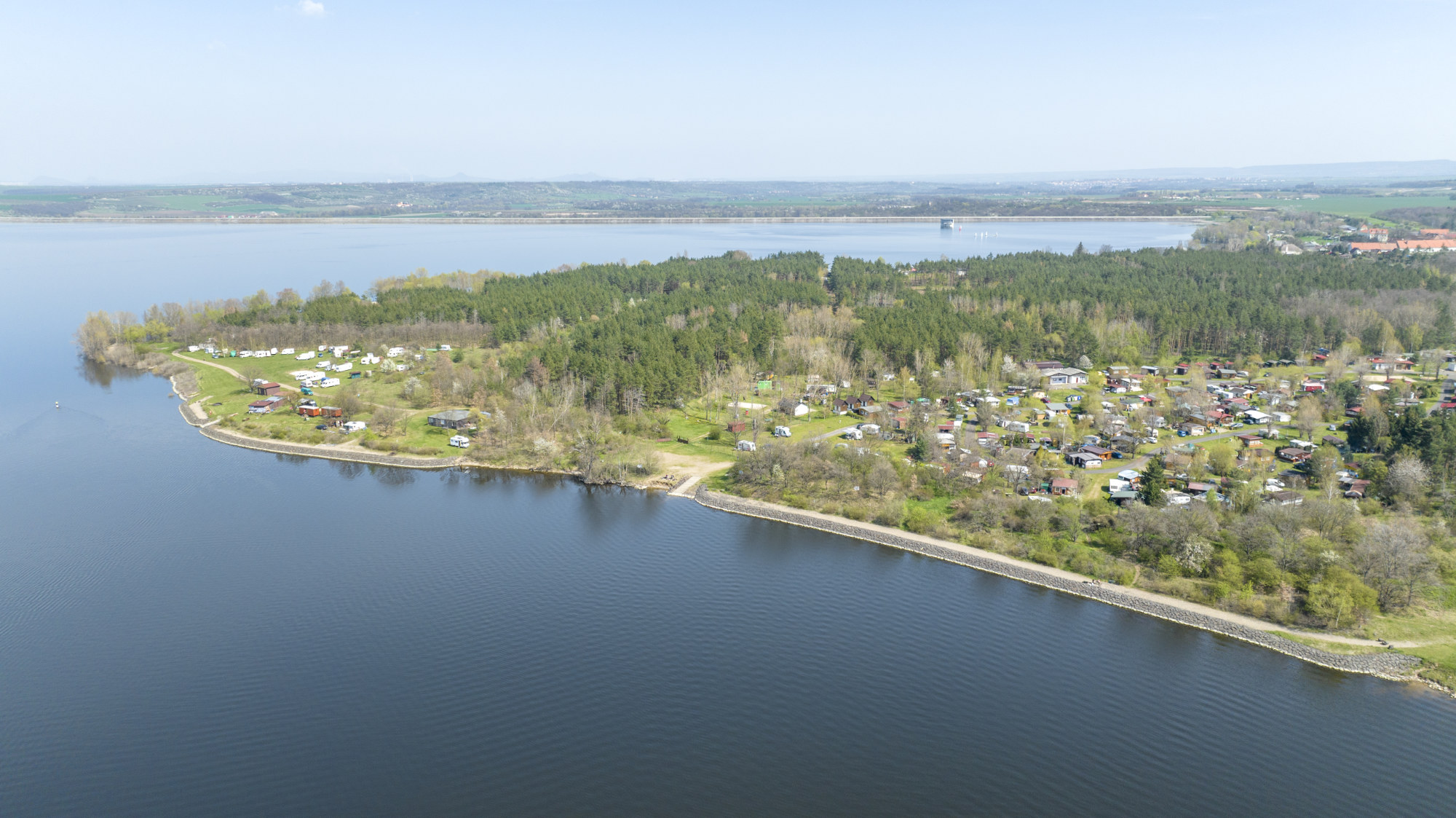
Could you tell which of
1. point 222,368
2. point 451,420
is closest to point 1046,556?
point 451,420

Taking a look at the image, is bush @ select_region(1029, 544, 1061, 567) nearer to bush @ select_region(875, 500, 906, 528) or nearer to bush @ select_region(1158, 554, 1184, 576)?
bush @ select_region(1158, 554, 1184, 576)

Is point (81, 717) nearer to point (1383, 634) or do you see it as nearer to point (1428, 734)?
point (1428, 734)

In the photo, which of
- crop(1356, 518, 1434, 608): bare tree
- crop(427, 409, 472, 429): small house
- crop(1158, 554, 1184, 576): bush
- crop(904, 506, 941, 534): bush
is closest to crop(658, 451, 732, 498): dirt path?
crop(904, 506, 941, 534): bush

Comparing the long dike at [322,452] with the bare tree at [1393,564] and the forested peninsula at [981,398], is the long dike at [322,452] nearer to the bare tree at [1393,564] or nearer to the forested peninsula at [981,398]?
the forested peninsula at [981,398]

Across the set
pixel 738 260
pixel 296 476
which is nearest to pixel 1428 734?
pixel 296 476

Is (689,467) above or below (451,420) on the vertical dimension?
below

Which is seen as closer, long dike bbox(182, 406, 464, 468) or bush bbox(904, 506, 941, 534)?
bush bbox(904, 506, 941, 534)

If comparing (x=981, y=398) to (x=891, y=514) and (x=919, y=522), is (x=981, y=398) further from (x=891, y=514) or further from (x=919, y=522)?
(x=919, y=522)
